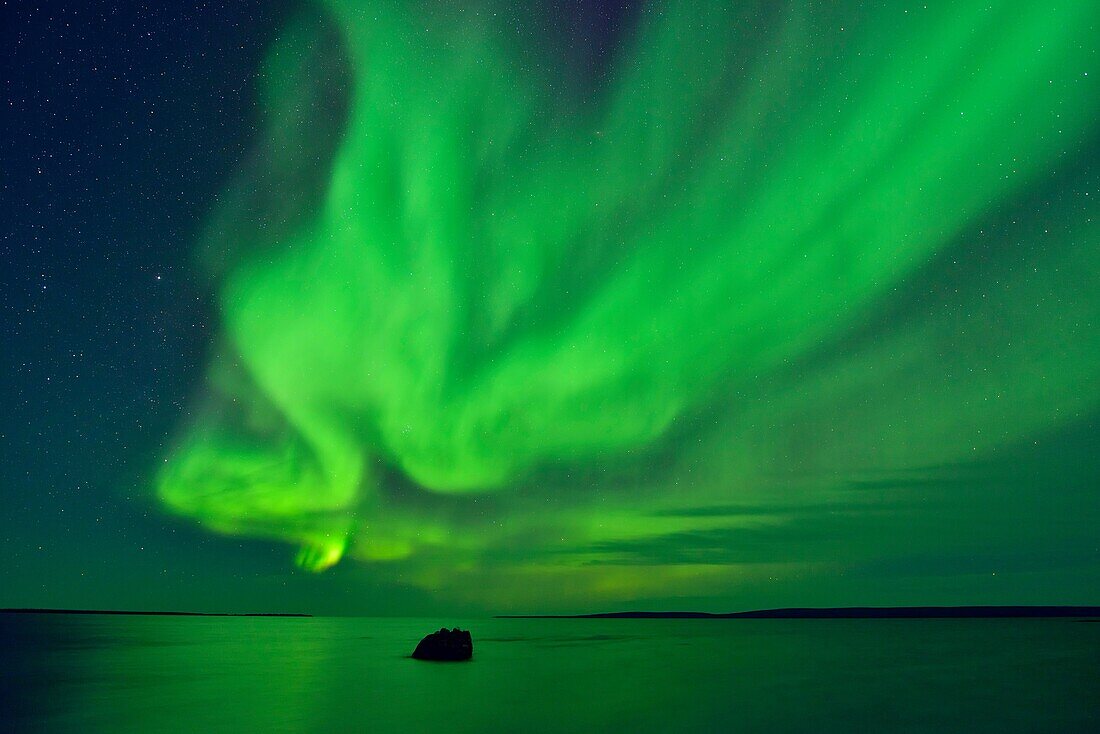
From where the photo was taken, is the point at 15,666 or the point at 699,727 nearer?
the point at 699,727

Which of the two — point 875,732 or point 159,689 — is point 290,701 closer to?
point 159,689

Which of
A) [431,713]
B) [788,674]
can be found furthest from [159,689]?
[788,674]

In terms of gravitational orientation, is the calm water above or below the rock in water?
below

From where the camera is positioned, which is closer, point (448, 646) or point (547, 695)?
point (547, 695)

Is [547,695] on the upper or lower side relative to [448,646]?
lower

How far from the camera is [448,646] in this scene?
70000mm

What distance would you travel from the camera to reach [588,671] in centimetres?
6488

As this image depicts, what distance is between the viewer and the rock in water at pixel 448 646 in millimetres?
68625

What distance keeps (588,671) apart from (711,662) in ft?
59.8

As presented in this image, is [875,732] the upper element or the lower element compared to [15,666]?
lower

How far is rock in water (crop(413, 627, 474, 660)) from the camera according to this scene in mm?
68625

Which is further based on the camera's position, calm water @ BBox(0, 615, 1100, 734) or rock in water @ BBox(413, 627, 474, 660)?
rock in water @ BBox(413, 627, 474, 660)

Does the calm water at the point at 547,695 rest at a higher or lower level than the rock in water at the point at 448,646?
lower

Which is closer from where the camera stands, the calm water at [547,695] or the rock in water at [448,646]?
the calm water at [547,695]
